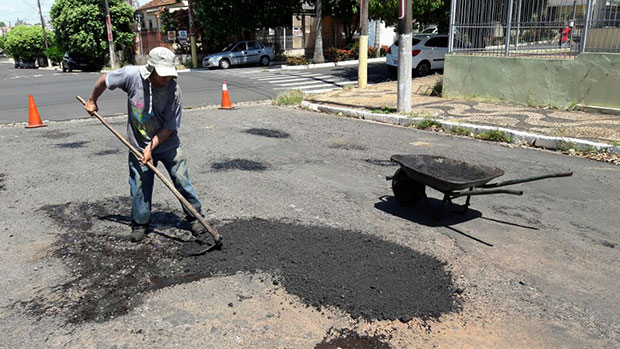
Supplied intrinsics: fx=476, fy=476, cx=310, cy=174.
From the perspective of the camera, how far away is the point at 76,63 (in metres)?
32.9

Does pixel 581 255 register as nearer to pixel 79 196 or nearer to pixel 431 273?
pixel 431 273

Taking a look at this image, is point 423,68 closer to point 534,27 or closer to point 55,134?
point 534,27

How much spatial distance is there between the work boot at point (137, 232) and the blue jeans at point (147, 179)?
6 centimetres

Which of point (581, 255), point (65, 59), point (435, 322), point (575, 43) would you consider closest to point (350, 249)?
point (435, 322)

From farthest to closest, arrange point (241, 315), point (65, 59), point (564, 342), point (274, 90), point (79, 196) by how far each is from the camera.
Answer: point (65, 59)
point (274, 90)
point (79, 196)
point (241, 315)
point (564, 342)

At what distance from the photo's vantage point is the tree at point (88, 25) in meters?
33.3

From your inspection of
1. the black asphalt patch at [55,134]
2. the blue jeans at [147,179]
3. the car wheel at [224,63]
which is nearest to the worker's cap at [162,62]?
the blue jeans at [147,179]

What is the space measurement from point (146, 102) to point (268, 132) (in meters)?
5.39

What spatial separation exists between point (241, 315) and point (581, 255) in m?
3.02

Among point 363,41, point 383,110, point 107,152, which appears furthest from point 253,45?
point 107,152

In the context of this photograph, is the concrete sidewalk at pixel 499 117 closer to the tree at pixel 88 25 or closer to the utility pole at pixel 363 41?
the utility pole at pixel 363 41

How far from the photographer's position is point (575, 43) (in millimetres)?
10320

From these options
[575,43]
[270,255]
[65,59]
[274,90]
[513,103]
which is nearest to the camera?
[270,255]

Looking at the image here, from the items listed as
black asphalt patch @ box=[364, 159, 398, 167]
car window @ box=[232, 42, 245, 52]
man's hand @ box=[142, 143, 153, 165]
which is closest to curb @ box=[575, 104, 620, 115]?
black asphalt patch @ box=[364, 159, 398, 167]
